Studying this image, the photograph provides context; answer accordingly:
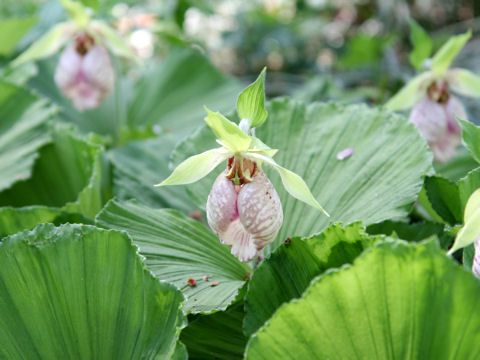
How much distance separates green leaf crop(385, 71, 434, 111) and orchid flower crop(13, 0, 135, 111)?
55cm

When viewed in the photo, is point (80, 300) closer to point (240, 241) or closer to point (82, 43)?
point (240, 241)

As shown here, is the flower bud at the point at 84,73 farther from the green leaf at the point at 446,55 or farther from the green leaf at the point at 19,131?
the green leaf at the point at 446,55

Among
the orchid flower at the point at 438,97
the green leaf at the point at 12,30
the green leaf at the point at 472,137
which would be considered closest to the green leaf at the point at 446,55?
the orchid flower at the point at 438,97

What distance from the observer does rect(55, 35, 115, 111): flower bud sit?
1.03 meters

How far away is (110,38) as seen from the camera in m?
1.08

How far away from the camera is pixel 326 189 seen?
633 millimetres

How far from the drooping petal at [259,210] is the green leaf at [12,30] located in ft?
3.11

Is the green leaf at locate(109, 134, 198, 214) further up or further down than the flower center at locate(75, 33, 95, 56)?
further down

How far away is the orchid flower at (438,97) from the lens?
817mm

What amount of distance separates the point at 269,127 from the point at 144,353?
0.36 meters

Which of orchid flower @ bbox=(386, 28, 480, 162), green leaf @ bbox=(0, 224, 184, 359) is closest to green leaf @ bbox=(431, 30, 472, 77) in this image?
orchid flower @ bbox=(386, 28, 480, 162)

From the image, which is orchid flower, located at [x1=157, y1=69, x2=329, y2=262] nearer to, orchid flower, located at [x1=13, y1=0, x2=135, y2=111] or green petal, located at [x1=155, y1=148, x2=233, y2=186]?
green petal, located at [x1=155, y1=148, x2=233, y2=186]

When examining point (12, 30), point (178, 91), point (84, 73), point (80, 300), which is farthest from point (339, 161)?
point (12, 30)

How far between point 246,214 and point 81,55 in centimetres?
70
